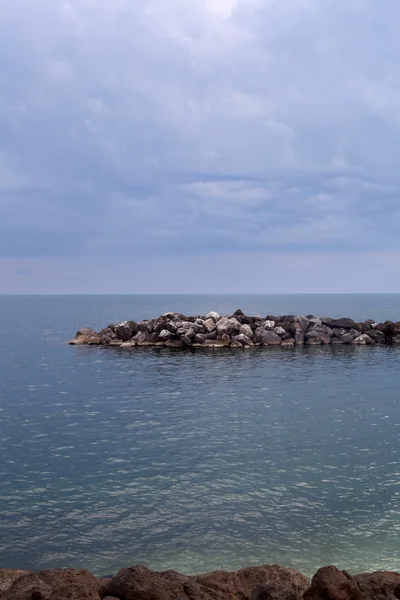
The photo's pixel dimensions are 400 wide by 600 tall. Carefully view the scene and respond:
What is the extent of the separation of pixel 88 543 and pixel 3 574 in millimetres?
3843

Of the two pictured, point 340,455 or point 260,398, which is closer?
point 340,455

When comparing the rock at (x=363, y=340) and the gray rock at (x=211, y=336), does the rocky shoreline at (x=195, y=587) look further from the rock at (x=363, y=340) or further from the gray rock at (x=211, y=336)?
the rock at (x=363, y=340)

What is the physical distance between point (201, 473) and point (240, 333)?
52430 millimetres

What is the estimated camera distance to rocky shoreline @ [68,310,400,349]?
74.7m

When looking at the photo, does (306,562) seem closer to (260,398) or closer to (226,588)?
(226,588)

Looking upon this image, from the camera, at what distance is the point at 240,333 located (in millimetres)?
75062

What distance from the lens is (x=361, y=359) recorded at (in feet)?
202

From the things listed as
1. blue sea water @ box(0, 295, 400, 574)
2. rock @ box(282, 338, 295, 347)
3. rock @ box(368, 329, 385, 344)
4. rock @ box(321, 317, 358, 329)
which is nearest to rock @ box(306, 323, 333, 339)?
rock @ box(321, 317, 358, 329)

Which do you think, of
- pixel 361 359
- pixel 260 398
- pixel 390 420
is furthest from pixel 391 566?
pixel 361 359

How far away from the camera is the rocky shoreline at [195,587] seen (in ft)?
33.9

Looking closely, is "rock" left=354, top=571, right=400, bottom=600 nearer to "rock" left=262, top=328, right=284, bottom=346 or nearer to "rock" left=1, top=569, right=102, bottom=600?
"rock" left=1, top=569, right=102, bottom=600

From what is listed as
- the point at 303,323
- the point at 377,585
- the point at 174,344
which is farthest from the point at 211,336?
the point at 377,585

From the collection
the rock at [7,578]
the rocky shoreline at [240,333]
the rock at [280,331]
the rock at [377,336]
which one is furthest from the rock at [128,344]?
the rock at [7,578]

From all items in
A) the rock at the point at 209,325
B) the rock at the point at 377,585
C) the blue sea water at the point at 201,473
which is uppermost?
the rock at the point at 209,325
